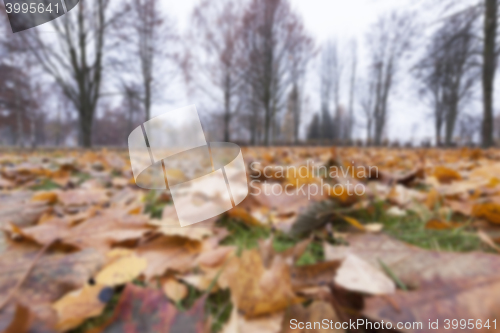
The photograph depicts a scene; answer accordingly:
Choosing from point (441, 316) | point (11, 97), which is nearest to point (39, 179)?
point (441, 316)

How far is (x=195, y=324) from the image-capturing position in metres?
0.30

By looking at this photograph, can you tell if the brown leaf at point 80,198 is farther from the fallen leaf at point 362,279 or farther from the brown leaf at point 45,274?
the fallen leaf at point 362,279

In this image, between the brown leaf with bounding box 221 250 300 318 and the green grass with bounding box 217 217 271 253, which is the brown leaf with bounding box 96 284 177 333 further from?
the green grass with bounding box 217 217 271 253

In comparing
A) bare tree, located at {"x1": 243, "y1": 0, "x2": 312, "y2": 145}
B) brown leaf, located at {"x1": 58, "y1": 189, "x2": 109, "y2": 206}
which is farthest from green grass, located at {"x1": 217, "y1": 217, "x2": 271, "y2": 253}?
bare tree, located at {"x1": 243, "y1": 0, "x2": 312, "y2": 145}

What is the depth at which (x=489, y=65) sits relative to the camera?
532 centimetres

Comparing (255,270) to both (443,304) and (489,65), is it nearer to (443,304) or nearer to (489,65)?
(443,304)

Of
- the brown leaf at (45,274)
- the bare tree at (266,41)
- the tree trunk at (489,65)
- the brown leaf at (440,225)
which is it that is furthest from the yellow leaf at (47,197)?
the bare tree at (266,41)

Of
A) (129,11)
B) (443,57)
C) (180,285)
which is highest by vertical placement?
(129,11)

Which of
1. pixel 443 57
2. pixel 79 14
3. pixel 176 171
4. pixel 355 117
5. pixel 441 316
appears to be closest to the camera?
pixel 441 316

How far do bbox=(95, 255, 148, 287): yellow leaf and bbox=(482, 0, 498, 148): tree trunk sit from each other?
665cm

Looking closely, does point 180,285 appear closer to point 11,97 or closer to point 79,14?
point 79,14

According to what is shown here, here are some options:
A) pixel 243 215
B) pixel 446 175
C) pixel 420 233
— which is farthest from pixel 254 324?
pixel 446 175

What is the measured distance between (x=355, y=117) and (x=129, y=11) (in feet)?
86.5

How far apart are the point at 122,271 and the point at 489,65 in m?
7.33
